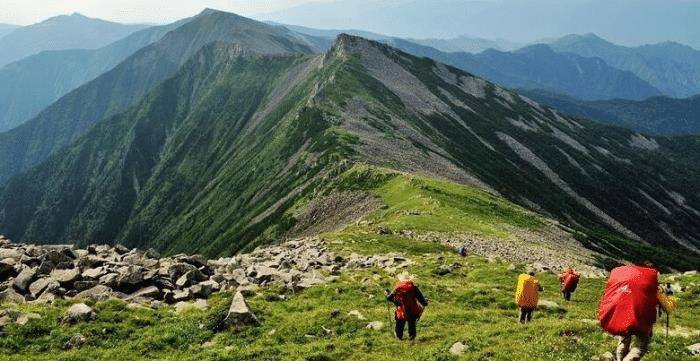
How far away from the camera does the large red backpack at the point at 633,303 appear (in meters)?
13.9

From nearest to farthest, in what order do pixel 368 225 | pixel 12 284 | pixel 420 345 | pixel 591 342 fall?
pixel 591 342 < pixel 420 345 < pixel 12 284 < pixel 368 225

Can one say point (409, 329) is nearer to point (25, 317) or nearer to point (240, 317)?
point (240, 317)

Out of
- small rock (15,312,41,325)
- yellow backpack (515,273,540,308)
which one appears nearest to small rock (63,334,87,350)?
small rock (15,312,41,325)

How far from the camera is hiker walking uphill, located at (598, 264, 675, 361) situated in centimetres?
1388

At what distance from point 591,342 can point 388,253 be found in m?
27.1

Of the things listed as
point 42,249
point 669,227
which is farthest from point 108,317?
point 669,227

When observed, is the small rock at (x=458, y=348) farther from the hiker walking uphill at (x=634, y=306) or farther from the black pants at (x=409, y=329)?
the hiker walking uphill at (x=634, y=306)

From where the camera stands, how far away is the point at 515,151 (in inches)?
7042

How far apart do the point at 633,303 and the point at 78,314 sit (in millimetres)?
22405

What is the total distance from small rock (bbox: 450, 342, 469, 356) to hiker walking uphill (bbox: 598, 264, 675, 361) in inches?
225

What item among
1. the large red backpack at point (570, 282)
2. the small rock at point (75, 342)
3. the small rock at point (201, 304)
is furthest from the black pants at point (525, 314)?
the small rock at point (75, 342)

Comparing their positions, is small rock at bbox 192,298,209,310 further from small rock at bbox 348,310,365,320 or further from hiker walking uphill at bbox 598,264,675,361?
hiker walking uphill at bbox 598,264,675,361

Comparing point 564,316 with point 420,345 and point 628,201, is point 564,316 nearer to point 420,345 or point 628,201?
point 420,345

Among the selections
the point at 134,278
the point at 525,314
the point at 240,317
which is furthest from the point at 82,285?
the point at 525,314
